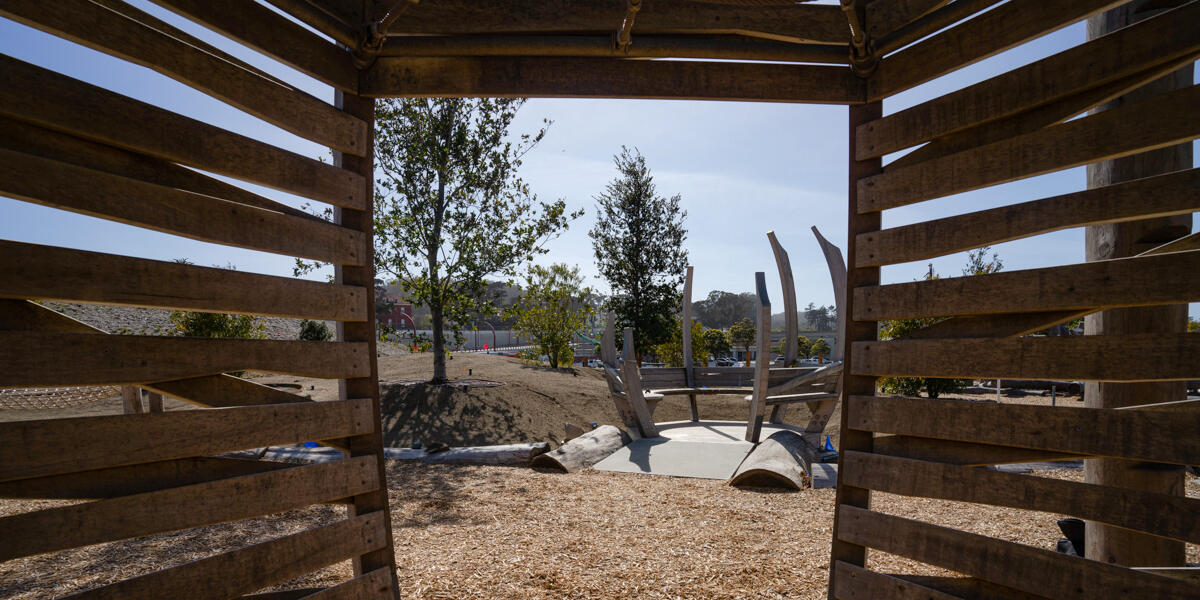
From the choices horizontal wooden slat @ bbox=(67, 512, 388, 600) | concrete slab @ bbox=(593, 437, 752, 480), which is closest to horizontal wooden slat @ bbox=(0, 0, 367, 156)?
horizontal wooden slat @ bbox=(67, 512, 388, 600)

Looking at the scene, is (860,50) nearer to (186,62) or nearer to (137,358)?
(186,62)

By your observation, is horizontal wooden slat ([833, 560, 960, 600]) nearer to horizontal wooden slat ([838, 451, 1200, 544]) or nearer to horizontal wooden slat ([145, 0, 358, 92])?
horizontal wooden slat ([838, 451, 1200, 544])

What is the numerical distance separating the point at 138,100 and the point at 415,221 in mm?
9843

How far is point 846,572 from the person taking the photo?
294cm

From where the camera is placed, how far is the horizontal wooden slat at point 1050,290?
2118 millimetres

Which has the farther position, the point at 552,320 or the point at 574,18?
the point at 552,320

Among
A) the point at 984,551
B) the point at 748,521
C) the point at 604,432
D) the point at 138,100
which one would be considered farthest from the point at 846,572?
the point at 604,432

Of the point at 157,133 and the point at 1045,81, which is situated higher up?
the point at 1045,81

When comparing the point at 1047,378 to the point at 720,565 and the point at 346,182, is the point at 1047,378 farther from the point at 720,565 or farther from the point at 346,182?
the point at 346,182

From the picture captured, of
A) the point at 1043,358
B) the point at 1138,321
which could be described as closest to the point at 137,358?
the point at 1043,358

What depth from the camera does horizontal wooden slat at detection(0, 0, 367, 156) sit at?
6.67ft

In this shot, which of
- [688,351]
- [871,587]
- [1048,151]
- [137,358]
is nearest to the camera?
[137,358]

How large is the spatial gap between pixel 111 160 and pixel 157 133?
19cm

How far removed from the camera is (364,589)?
286 cm
